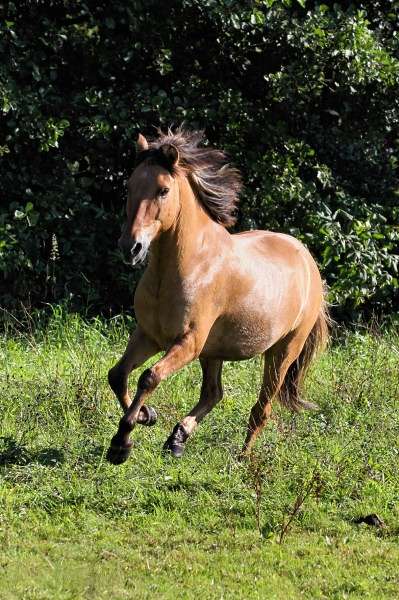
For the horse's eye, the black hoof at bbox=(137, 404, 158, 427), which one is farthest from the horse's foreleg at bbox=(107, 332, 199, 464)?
the horse's eye

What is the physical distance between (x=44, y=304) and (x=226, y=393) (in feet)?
9.72

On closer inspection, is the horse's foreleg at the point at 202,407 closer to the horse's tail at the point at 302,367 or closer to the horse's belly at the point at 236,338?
the horse's belly at the point at 236,338

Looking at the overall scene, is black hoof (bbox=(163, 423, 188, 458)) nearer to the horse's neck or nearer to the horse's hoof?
the horse's hoof

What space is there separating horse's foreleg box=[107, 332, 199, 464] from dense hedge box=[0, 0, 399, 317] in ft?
12.1

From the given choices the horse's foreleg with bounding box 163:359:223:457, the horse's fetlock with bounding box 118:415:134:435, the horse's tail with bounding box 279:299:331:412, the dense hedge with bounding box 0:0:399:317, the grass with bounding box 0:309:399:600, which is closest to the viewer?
the grass with bounding box 0:309:399:600

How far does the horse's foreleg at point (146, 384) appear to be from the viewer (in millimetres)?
6223

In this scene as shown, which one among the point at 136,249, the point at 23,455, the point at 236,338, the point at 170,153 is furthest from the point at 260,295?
the point at 23,455

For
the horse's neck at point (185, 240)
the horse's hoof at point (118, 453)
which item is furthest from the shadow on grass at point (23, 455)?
the horse's neck at point (185, 240)

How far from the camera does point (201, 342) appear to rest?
260 inches

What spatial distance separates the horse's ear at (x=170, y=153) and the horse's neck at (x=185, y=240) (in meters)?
0.21

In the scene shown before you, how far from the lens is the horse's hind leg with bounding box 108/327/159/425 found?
21.6ft

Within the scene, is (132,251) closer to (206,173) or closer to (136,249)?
(136,249)

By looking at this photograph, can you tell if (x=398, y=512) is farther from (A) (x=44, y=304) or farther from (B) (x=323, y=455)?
(A) (x=44, y=304)

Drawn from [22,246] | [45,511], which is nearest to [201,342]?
[45,511]
